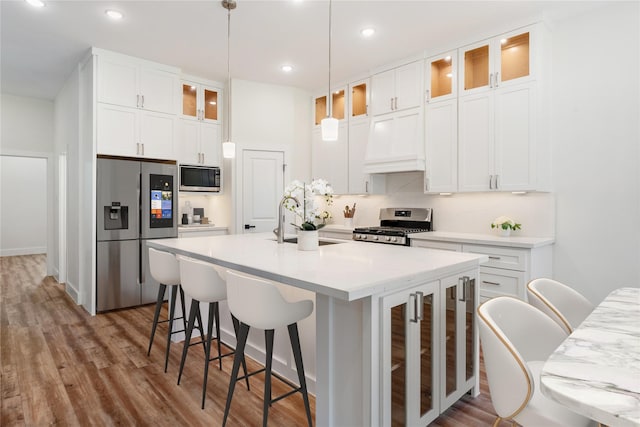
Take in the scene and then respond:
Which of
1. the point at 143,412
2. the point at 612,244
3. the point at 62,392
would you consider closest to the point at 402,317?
the point at 143,412

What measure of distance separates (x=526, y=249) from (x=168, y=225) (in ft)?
13.1

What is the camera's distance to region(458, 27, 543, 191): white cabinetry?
11.5ft

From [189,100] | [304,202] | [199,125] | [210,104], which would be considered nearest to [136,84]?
[189,100]

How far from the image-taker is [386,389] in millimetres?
1691

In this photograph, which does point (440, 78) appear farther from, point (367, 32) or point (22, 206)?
point (22, 206)

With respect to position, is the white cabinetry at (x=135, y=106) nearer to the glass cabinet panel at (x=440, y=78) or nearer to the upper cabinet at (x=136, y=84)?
the upper cabinet at (x=136, y=84)

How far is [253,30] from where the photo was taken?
3729 mm

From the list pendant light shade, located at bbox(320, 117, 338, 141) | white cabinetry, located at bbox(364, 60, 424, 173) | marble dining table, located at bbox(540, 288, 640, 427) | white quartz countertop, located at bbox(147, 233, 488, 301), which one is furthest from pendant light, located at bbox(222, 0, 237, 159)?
marble dining table, located at bbox(540, 288, 640, 427)

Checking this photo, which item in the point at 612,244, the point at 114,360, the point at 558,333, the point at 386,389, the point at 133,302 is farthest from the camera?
the point at 133,302

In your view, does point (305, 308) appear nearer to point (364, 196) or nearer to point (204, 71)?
point (364, 196)

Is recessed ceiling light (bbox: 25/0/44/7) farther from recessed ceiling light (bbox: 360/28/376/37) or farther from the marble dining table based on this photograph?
the marble dining table

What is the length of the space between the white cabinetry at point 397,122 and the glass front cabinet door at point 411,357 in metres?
2.69

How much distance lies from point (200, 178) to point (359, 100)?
8.08 feet

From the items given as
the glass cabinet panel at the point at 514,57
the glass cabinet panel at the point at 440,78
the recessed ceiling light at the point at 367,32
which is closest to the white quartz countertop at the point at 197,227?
the recessed ceiling light at the point at 367,32
